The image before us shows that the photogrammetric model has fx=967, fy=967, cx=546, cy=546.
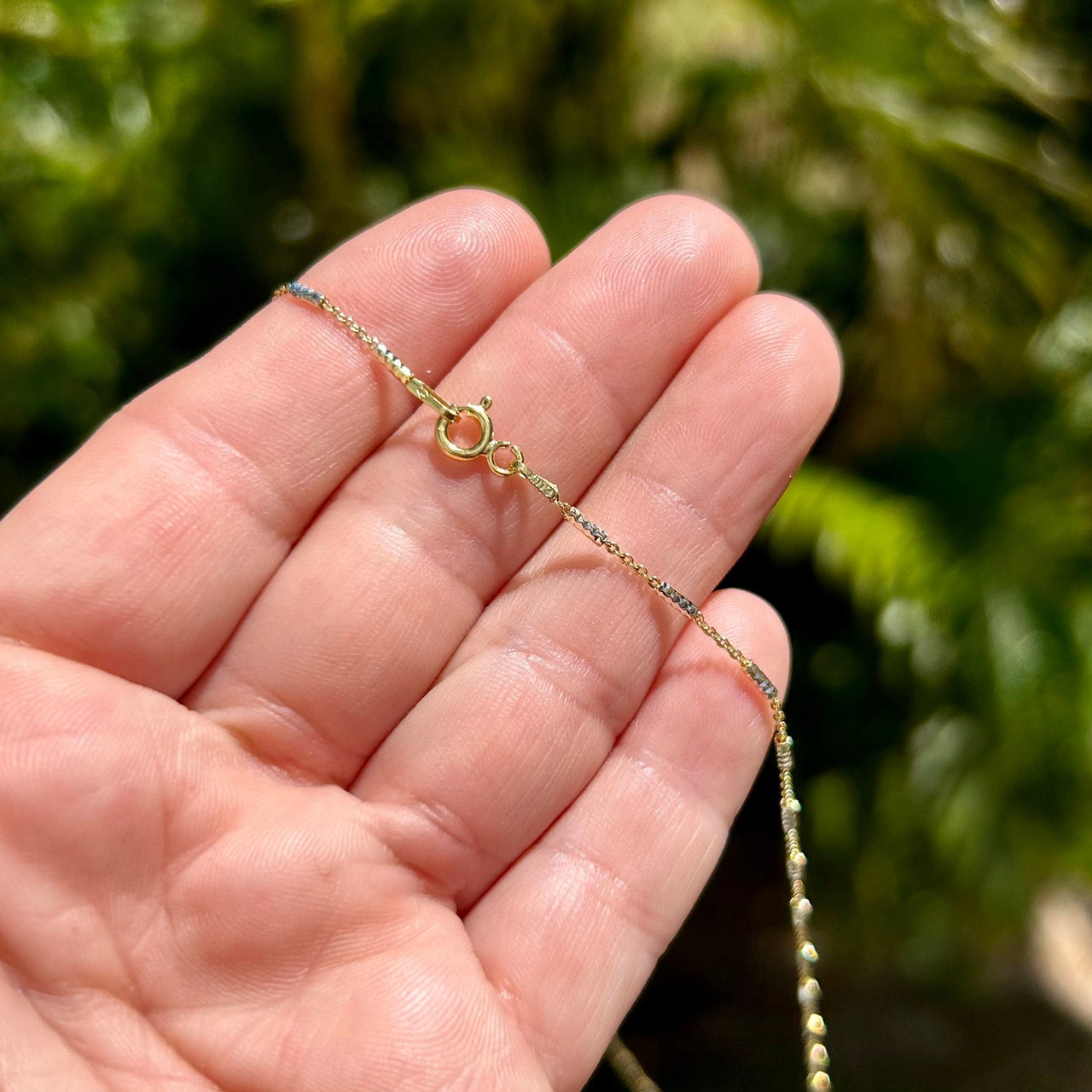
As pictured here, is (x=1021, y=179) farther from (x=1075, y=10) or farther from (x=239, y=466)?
(x=239, y=466)

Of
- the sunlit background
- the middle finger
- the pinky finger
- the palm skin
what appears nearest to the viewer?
the palm skin

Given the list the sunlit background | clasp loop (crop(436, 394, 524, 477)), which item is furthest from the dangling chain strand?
the sunlit background

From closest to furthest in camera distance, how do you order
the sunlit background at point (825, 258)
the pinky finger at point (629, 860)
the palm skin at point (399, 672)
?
the palm skin at point (399, 672) < the pinky finger at point (629, 860) < the sunlit background at point (825, 258)

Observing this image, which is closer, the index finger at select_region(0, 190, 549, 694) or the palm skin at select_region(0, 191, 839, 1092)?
the palm skin at select_region(0, 191, 839, 1092)

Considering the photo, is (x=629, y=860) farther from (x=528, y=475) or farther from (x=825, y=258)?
(x=825, y=258)

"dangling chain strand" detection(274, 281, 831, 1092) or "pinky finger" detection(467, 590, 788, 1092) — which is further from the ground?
"dangling chain strand" detection(274, 281, 831, 1092)

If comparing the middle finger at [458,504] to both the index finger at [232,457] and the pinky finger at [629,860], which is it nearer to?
the index finger at [232,457]

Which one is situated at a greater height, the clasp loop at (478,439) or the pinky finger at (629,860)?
the clasp loop at (478,439)

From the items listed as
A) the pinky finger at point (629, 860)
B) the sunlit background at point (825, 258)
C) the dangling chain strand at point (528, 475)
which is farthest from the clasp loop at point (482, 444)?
the sunlit background at point (825, 258)

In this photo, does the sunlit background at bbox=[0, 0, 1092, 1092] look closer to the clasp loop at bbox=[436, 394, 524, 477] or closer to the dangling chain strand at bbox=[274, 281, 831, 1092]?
the dangling chain strand at bbox=[274, 281, 831, 1092]
